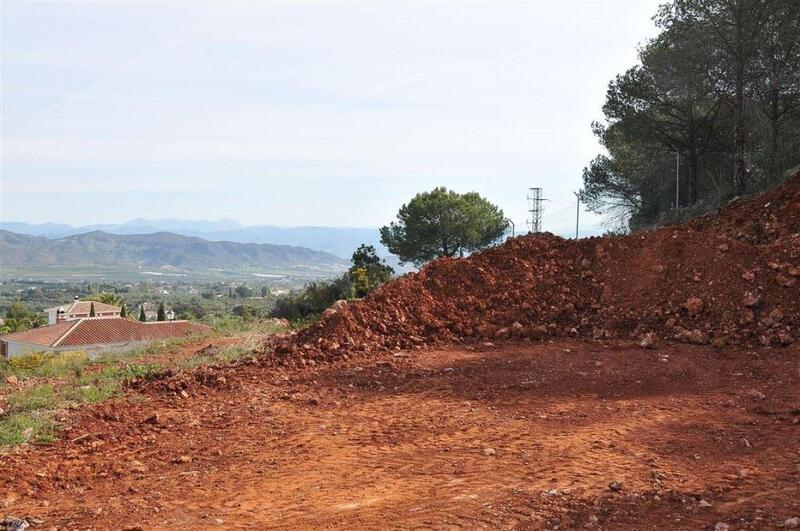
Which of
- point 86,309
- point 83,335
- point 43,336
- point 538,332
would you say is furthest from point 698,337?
point 86,309

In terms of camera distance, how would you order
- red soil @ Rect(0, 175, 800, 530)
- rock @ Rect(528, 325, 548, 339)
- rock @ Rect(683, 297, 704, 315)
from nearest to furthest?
red soil @ Rect(0, 175, 800, 530) < rock @ Rect(683, 297, 704, 315) < rock @ Rect(528, 325, 548, 339)

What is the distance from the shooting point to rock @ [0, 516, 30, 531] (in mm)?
3589

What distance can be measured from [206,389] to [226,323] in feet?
19.1

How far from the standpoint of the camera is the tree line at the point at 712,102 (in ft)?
52.6

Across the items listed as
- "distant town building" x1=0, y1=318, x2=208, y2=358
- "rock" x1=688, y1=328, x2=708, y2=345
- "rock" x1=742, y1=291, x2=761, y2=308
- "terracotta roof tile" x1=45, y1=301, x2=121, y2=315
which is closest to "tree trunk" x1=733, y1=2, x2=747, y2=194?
"rock" x1=742, y1=291, x2=761, y2=308

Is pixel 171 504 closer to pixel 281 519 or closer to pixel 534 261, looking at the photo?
pixel 281 519

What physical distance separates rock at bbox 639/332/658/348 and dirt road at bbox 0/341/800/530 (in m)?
0.55

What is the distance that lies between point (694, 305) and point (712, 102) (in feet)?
40.2

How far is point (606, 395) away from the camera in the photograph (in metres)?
6.20

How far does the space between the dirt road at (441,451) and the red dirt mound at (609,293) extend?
0.96m

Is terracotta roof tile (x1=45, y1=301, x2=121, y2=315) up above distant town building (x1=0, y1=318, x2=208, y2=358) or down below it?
below

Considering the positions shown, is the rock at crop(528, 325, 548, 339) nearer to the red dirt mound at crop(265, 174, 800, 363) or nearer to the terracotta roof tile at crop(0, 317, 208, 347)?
the red dirt mound at crop(265, 174, 800, 363)

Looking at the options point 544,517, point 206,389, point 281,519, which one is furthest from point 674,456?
point 206,389

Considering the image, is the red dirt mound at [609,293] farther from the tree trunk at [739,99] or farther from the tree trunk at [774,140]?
the tree trunk at [774,140]
